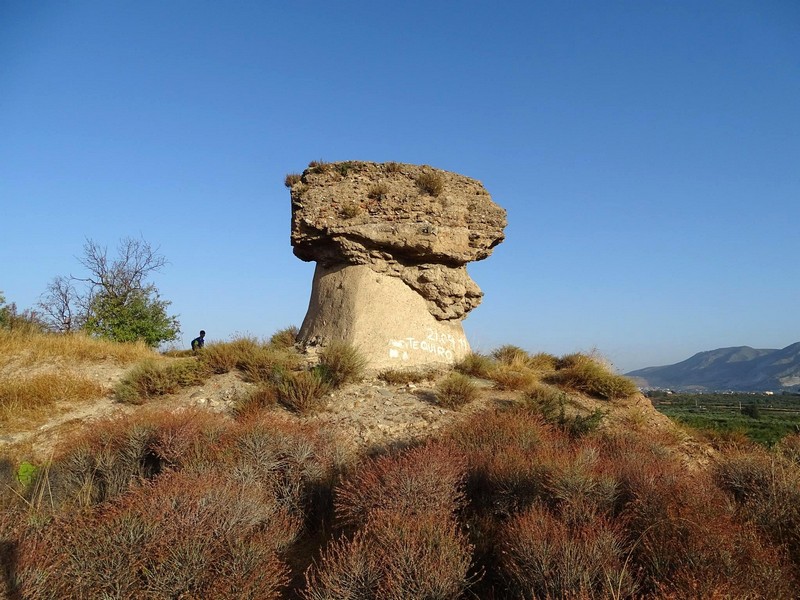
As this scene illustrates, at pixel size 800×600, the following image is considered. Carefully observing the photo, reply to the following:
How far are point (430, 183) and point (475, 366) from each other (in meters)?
3.76

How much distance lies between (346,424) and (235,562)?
4.12 meters

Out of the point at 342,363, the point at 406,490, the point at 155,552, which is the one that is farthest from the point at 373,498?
the point at 342,363

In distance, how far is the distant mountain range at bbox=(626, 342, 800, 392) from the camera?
11531 centimetres

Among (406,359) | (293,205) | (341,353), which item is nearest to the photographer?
(341,353)

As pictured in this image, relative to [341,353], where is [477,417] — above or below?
below

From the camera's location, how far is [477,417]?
6680mm

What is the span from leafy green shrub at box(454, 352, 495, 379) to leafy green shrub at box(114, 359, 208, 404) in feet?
16.2

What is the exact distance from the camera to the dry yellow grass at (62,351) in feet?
32.2

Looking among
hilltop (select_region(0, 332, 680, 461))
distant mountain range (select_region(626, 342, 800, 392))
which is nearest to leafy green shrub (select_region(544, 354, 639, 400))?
hilltop (select_region(0, 332, 680, 461))

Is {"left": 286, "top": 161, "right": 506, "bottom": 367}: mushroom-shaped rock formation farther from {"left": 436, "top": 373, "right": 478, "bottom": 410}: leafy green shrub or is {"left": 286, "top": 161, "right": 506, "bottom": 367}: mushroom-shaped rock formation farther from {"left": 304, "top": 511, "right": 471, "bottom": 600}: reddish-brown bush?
{"left": 304, "top": 511, "right": 471, "bottom": 600}: reddish-brown bush

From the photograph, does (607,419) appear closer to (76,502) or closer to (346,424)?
(346,424)

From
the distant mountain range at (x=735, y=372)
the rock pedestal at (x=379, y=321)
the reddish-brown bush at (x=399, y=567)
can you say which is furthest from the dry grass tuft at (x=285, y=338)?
the distant mountain range at (x=735, y=372)

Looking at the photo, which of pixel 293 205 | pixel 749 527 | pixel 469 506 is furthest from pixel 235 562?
pixel 293 205

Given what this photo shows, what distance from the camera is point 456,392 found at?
25.9 feet
